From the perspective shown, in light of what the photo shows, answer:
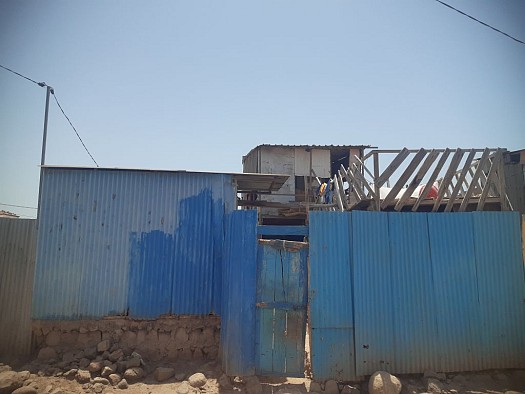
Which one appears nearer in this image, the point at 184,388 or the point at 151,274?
the point at 184,388

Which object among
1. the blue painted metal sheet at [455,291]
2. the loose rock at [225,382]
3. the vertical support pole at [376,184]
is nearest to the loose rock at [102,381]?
the loose rock at [225,382]

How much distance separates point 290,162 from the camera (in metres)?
16.9

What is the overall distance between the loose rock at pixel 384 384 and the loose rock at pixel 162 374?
11.7 ft

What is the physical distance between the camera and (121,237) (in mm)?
6559

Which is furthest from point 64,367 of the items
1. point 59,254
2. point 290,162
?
point 290,162

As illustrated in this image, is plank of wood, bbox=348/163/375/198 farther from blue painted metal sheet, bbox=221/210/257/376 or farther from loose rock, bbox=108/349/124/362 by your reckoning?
loose rock, bbox=108/349/124/362

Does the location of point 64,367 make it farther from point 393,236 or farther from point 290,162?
point 290,162

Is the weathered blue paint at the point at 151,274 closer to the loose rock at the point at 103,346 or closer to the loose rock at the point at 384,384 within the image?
the loose rock at the point at 103,346

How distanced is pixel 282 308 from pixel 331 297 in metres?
0.89

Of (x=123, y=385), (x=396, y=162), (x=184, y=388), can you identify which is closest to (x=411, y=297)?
(x=396, y=162)

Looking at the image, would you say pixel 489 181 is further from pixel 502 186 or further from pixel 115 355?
pixel 115 355

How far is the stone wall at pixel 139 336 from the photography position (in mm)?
6238

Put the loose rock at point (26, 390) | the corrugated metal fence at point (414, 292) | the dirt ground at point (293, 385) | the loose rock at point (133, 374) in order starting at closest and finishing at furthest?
1. the loose rock at point (26, 390)
2. the dirt ground at point (293, 385)
3. the corrugated metal fence at point (414, 292)
4. the loose rock at point (133, 374)

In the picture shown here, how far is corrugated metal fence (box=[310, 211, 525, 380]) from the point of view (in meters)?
5.18
